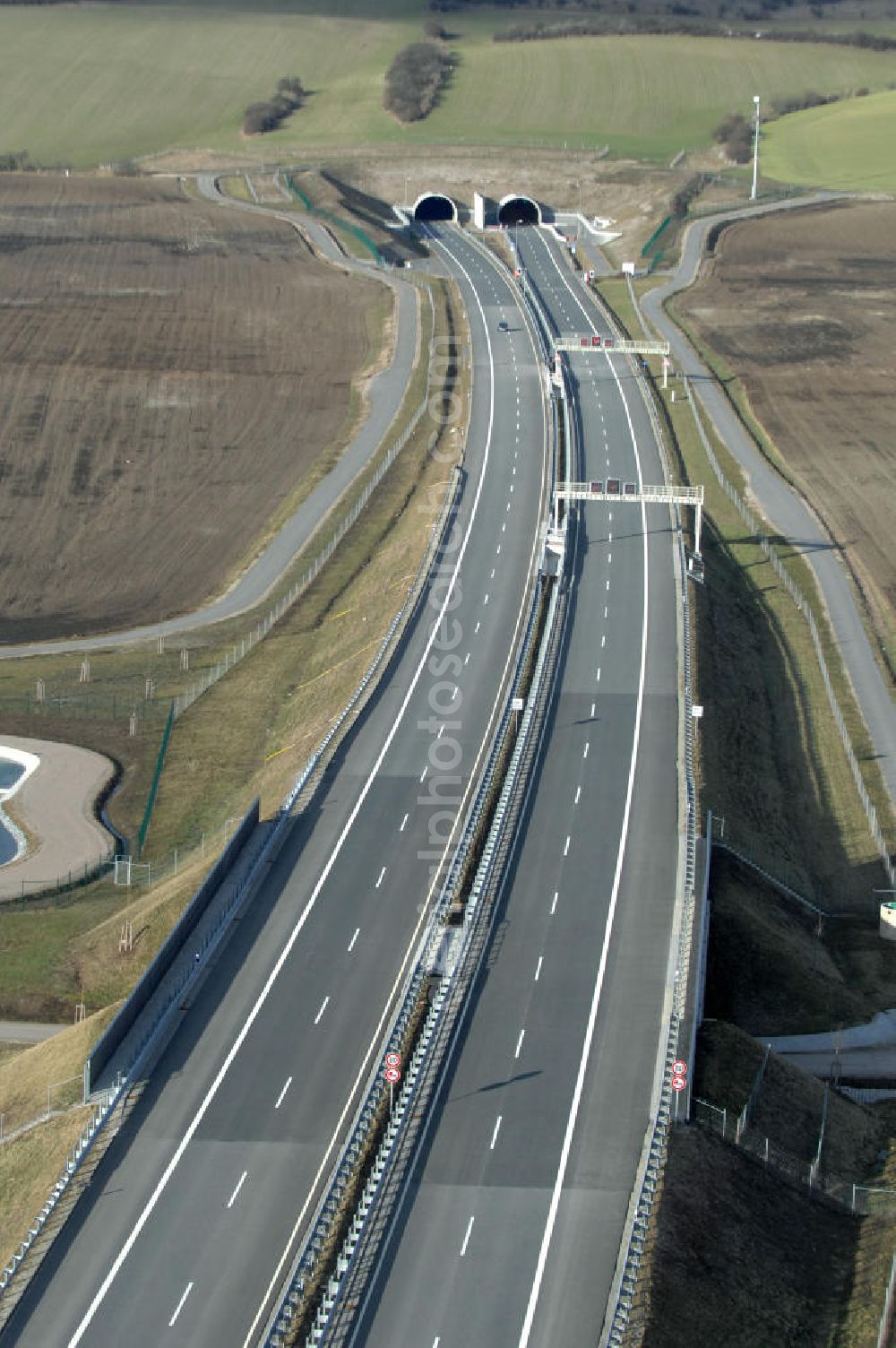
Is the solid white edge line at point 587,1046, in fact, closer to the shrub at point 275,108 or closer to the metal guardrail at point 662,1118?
the metal guardrail at point 662,1118

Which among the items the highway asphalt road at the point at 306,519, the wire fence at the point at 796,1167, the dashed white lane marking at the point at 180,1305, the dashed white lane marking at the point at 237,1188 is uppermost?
the highway asphalt road at the point at 306,519

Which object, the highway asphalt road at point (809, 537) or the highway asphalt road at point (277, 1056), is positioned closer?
the highway asphalt road at point (277, 1056)

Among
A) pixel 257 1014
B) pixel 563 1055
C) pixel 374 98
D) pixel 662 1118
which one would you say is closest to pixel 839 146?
pixel 374 98

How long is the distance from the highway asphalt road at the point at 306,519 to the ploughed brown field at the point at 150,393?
118 centimetres

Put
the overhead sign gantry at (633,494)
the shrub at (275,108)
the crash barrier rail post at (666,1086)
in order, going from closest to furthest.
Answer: the crash barrier rail post at (666,1086) < the overhead sign gantry at (633,494) < the shrub at (275,108)

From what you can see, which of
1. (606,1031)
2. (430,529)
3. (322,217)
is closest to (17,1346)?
(606,1031)

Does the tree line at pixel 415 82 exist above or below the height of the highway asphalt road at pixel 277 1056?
above

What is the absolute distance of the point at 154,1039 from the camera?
35.4 meters

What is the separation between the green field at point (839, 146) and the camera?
160m

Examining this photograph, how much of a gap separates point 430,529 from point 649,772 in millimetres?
24513

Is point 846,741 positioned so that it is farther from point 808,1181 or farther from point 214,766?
point 808,1181

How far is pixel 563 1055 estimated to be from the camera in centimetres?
3538

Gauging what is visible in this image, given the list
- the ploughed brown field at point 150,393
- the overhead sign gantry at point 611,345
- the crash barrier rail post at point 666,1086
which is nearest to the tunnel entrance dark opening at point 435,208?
the ploughed brown field at point 150,393

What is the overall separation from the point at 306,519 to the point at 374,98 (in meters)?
122
